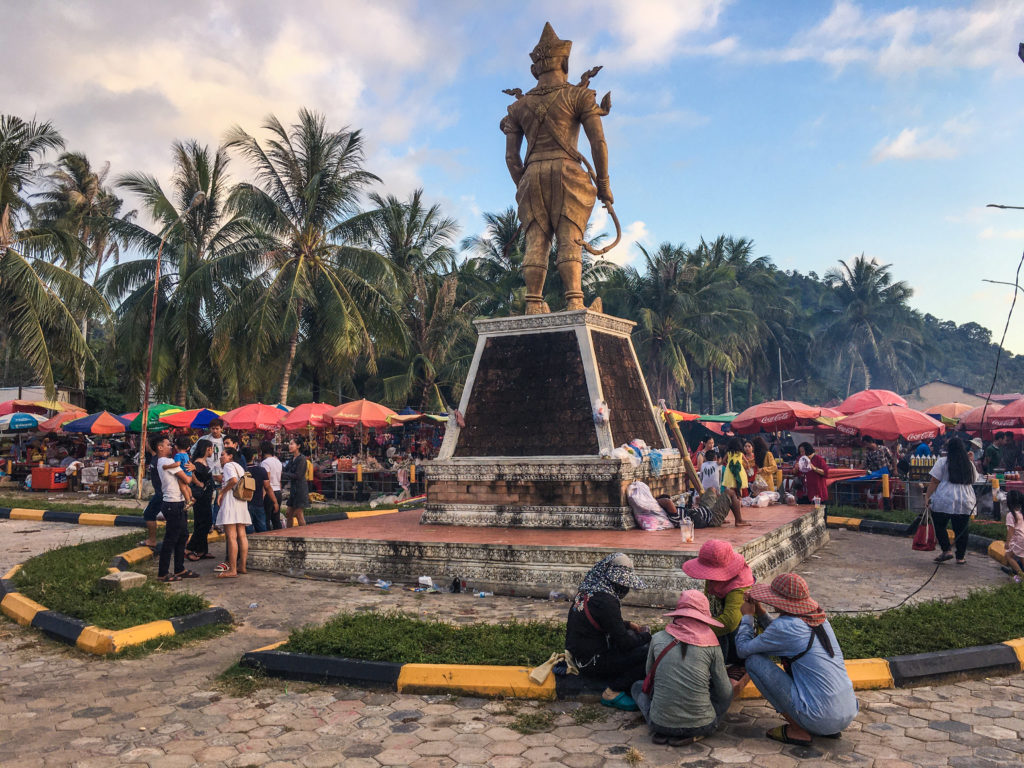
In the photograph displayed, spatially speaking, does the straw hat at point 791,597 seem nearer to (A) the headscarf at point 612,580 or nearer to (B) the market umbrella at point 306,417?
(A) the headscarf at point 612,580

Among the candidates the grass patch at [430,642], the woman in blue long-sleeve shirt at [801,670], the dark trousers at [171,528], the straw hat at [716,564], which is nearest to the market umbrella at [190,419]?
the dark trousers at [171,528]

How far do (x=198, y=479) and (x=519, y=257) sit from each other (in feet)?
83.9

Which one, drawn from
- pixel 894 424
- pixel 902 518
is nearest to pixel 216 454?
pixel 902 518

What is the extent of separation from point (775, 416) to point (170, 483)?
14.9 meters

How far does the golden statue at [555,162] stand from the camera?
1103 centimetres

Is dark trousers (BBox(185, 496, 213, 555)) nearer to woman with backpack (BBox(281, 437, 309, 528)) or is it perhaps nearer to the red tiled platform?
the red tiled platform

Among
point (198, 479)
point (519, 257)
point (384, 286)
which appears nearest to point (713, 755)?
point (198, 479)

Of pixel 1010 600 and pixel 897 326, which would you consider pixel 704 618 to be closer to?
pixel 1010 600

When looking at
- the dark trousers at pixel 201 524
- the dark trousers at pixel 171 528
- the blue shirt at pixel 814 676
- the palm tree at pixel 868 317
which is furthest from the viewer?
the palm tree at pixel 868 317

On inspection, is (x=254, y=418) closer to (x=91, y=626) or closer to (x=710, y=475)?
(x=710, y=475)

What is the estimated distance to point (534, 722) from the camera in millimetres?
4410

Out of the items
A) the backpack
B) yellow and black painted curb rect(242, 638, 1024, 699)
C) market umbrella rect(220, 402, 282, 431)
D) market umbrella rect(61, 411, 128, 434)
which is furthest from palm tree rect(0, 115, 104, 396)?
yellow and black painted curb rect(242, 638, 1024, 699)

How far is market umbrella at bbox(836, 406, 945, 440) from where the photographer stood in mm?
15516

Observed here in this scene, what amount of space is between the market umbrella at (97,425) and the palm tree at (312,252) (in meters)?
4.66
